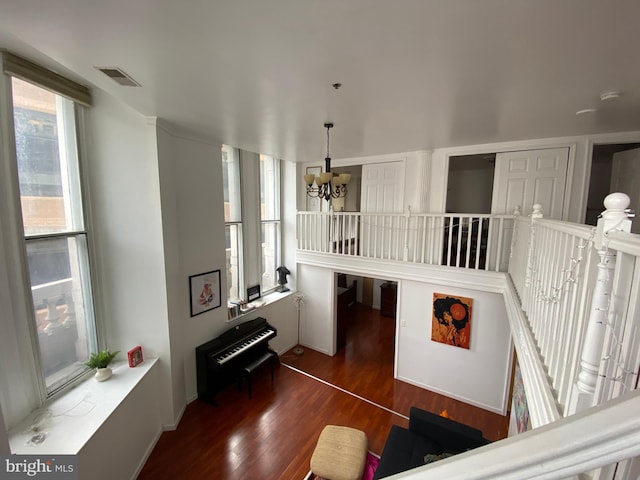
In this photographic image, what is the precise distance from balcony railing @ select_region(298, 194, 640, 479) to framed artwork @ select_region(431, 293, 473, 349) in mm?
1986

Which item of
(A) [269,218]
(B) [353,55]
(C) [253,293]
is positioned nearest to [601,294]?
(B) [353,55]

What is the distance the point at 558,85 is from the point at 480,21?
1.24m

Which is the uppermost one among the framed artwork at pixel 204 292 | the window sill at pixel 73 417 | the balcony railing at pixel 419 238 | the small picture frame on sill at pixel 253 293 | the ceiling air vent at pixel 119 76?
the ceiling air vent at pixel 119 76

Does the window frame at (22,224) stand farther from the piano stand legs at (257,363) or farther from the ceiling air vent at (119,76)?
the piano stand legs at (257,363)

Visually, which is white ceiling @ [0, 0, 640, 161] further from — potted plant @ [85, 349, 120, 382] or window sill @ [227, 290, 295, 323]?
window sill @ [227, 290, 295, 323]

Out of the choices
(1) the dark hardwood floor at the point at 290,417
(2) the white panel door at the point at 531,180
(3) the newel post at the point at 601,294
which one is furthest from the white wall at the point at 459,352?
(3) the newel post at the point at 601,294

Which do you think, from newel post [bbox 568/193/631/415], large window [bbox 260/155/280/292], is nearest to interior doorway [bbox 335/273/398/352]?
large window [bbox 260/155/280/292]

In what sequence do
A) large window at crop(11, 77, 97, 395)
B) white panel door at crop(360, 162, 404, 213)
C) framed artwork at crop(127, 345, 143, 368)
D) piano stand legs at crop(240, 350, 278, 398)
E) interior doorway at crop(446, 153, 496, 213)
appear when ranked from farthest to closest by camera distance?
interior doorway at crop(446, 153, 496, 213)
white panel door at crop(360, 162, 404, 213)
piano stand legs at crop(240, 350, 278, 398)
framed artwork at crop(127, 345, 143, 368)
large window at crop(11, 77, 97, 395)

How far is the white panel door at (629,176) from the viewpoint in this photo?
3.21 m

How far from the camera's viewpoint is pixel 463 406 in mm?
4387

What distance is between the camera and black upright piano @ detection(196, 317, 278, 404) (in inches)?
159

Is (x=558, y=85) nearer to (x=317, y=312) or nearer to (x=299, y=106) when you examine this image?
(x=299, y=106)

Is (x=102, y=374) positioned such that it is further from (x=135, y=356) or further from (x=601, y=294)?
(x=601, y=294)

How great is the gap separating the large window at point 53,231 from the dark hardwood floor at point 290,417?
1.64 m
